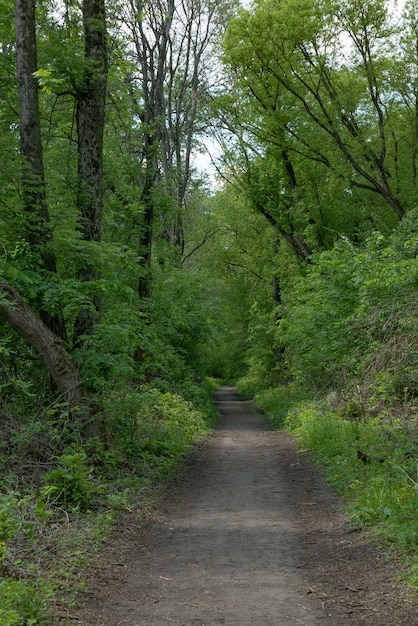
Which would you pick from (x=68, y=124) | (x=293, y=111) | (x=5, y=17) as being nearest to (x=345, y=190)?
(x=293, y=111)

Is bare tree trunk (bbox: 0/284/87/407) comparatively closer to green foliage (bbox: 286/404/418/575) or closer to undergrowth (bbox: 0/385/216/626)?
undergrowth (bbox: 0/385/216/626)

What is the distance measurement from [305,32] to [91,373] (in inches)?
605

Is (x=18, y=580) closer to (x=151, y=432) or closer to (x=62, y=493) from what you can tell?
(x=62, y=493)

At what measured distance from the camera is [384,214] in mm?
24203


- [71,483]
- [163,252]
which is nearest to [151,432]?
[71,483]

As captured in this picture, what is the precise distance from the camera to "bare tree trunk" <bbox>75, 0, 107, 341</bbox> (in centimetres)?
1111

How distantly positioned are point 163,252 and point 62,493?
16037 mm

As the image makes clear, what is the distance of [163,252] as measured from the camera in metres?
23.4

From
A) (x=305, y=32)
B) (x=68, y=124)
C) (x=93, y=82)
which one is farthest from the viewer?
(x=305, y=32)

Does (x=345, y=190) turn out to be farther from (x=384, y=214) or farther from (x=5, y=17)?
(x=5, y=17)

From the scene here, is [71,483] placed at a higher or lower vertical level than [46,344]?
lower

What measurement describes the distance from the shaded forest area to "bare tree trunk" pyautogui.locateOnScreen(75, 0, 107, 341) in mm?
35

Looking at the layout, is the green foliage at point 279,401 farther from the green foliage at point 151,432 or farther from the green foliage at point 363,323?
the green foliage at point 151,432

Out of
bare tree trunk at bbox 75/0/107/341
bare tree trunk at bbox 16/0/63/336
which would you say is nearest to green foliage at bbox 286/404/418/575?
bare tree trunk at bbox 75/0/107/341
